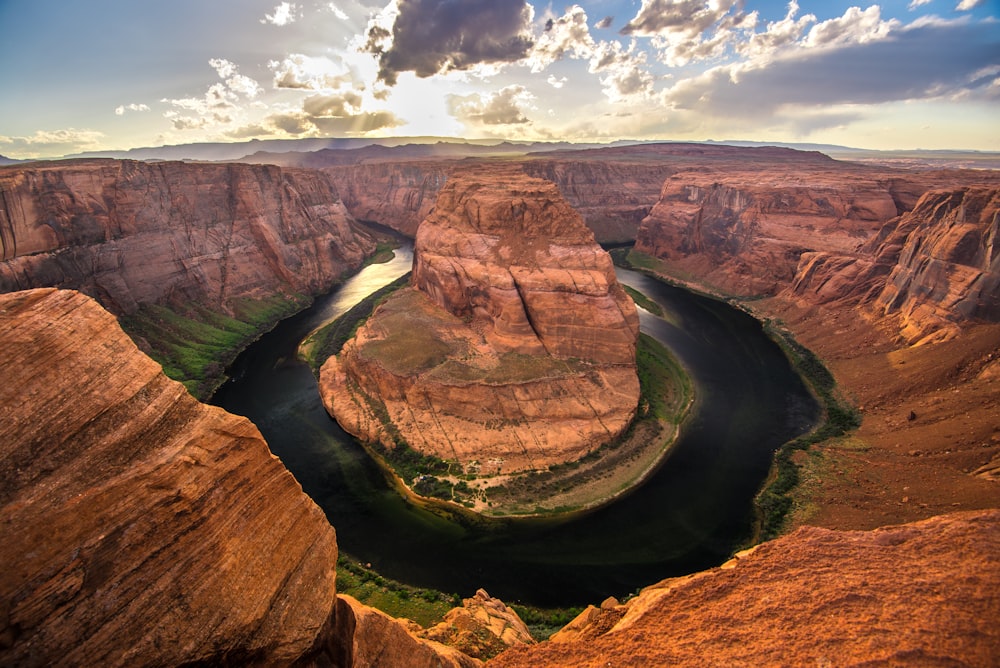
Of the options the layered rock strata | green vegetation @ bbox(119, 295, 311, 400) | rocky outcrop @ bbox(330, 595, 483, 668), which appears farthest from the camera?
green vegetation @ bbox(119, 295, 311, 400)

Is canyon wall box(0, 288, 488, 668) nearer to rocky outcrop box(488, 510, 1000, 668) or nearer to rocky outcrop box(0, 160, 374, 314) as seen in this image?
rocky outcrop box(488, 510, 1000, 668)

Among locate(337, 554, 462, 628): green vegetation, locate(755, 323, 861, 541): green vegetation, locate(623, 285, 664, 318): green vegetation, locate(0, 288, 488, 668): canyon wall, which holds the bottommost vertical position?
locate(337, 554, 462, 628): green vegetation

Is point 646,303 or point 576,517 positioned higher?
point 646,303

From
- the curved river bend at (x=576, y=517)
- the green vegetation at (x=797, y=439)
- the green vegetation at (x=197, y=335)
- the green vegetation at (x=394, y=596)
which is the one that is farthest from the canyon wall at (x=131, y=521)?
the green vegetation at (x=197, y=335)

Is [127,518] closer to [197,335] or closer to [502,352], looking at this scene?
[502,352]

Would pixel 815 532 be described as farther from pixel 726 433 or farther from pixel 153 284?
pixel 153 284

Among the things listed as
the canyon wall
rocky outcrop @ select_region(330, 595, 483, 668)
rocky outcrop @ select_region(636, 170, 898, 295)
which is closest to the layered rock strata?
rocky outcrop @ select_region(330, 595, 483, 668)

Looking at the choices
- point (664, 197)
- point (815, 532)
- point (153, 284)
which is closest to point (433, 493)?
point (815, 532)

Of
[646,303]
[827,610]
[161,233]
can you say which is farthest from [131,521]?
[646,303]
